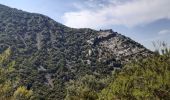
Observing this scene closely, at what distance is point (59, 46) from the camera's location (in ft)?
522

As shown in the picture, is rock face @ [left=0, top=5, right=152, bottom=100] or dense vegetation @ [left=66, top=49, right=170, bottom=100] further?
rock face @ [left=0, top=5, right=152, bottom=100]

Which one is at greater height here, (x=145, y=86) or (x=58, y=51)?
(x=58, y=51)

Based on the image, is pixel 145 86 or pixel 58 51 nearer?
pixel 145 86

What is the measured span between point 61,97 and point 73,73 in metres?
27.8

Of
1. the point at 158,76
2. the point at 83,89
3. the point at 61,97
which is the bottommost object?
the point at 61,97

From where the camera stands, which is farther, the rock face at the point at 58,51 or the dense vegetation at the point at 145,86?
the rock face at the point at 58,51

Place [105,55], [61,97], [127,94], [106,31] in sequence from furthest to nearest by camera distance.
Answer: [106,31], [105,55], [61,97], [127,94]

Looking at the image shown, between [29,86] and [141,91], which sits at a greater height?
[141,91]

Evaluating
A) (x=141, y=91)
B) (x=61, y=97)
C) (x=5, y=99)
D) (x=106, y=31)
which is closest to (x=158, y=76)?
(x=141, y=91)

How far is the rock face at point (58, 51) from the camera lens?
11497 centimetres

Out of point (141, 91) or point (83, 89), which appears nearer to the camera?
point (141, 91)

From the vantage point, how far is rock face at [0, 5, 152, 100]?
115 meters

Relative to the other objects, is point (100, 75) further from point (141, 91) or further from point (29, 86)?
point (141, 91)

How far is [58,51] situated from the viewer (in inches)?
5906
